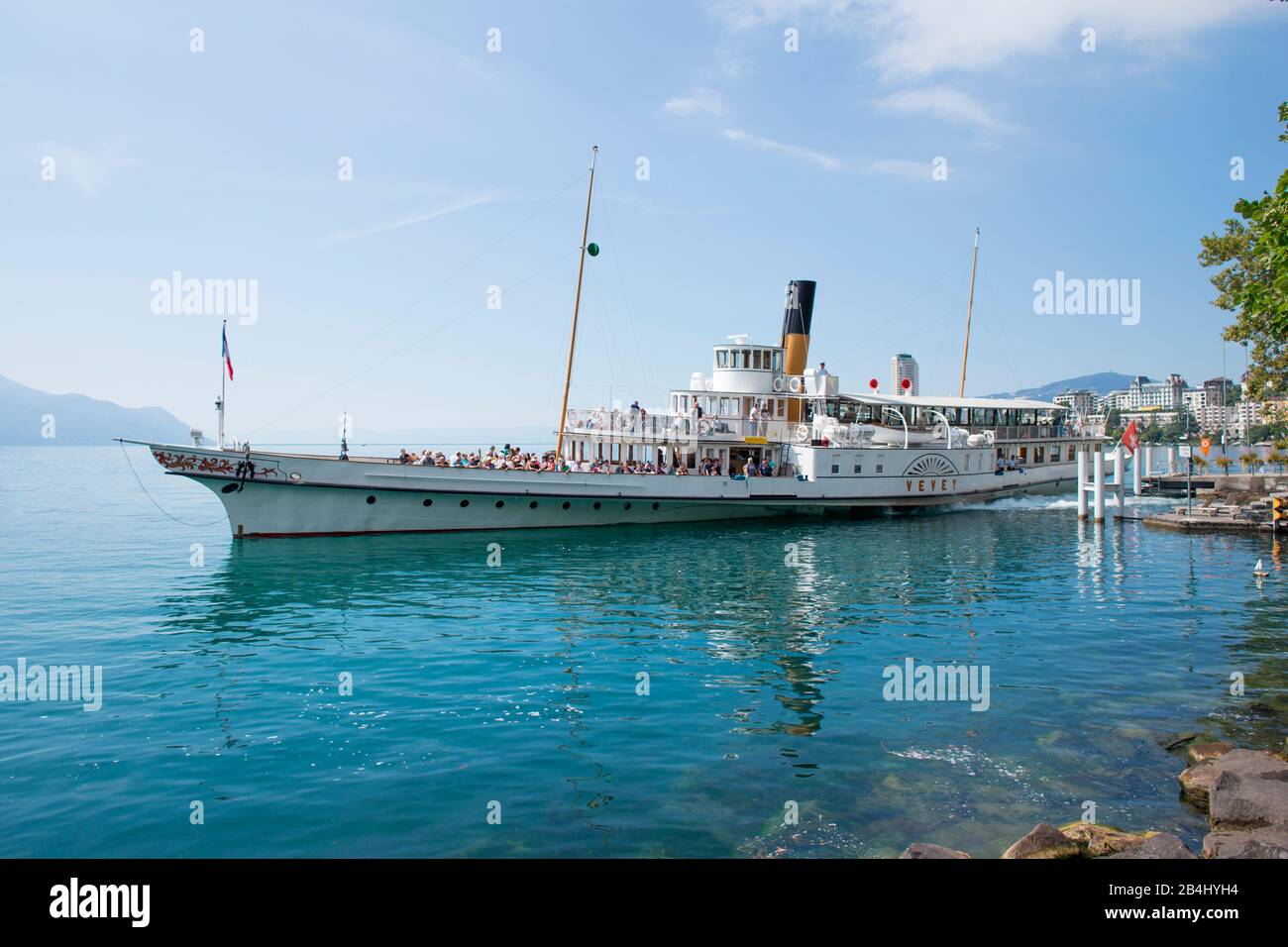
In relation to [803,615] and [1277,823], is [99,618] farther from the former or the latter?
[1277,823]

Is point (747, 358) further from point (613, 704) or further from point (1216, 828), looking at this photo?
point (1216, 828)

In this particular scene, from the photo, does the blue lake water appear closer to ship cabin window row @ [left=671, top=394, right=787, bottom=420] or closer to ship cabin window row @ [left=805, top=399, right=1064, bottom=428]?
ship cabin window row @ [left=671, top=394, right=787, bottom=420]

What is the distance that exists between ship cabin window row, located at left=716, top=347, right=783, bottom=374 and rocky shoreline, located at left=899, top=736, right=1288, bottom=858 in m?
34.8

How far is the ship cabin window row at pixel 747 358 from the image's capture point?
44750 mm

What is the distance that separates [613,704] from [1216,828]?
28.0 ft

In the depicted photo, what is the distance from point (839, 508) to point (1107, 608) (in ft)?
75.5

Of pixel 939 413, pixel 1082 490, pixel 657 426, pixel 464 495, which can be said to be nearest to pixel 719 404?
pixel 657 426

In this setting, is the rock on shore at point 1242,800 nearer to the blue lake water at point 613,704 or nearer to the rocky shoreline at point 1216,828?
the rocky shoreline at point 1216,828

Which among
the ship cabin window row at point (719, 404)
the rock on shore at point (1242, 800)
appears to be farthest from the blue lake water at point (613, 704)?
the ship cabin window row at point (719, 404)

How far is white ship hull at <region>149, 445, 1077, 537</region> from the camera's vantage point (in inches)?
1324

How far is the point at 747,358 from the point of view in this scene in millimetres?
44812

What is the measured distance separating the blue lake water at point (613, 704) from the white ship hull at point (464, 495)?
4257mm

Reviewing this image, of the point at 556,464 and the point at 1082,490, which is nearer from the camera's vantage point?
the point at 556,464
